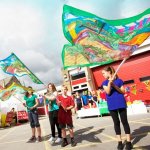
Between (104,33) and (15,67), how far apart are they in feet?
12.4

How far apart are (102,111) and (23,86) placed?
8.95 meters

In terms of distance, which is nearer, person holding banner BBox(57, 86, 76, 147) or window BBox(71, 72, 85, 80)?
person holding banner BBox(57, 86, 76, 147)

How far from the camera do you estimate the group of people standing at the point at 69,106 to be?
602 centimetres

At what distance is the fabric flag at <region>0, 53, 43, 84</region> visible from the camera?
866 cm

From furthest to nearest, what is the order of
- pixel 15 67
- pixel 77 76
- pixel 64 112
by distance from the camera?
pixel 77 76 < pixel 15 67 < pixel 64 112

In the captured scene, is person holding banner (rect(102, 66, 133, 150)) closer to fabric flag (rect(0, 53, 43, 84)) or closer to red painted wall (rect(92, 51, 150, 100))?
fabric flag (rect(0, 53, 43, 84))

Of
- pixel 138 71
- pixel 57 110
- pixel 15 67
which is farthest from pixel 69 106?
pixel 138 71

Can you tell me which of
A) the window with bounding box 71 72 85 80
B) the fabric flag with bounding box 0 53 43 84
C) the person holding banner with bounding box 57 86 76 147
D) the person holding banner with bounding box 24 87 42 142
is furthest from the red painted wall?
the person holding banner with bounding box 57 86 76 147

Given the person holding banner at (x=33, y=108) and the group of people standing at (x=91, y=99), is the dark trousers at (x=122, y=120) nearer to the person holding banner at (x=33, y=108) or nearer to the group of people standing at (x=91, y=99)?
the person holding banner at (x=33, y=108)

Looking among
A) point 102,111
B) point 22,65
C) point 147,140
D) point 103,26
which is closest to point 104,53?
point 103,26

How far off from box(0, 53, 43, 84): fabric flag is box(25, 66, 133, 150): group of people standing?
765 mm

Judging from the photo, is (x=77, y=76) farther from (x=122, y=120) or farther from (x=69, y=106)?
(x=122, y=120)

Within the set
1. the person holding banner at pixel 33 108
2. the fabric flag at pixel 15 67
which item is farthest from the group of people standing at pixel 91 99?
the fabric flag at pixel 15 67

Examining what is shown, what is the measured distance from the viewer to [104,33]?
6379 mm
